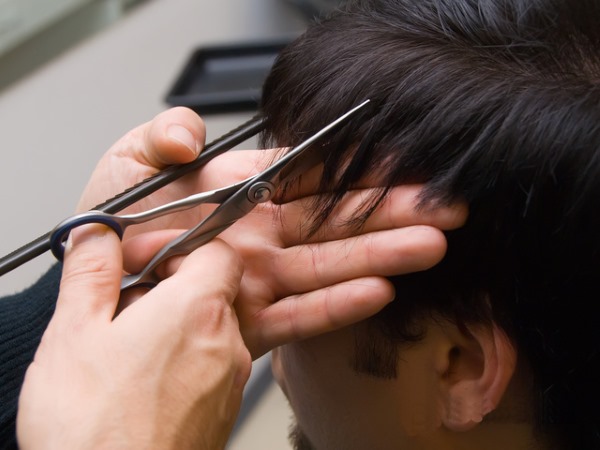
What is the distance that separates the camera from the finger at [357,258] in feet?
1.78

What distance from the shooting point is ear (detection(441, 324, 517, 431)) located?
615 millimetres

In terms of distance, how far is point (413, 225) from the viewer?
563 mm

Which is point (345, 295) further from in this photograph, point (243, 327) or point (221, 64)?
point (221, 64)

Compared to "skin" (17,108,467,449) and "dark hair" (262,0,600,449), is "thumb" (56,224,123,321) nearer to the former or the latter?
"skin" (17,108,467,449)

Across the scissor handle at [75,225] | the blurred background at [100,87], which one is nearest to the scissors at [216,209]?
the scissor handle at [75,225]

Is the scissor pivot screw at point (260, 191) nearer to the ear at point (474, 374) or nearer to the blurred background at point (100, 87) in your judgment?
the ear at point (474, 374)

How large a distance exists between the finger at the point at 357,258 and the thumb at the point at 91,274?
14 centimetres

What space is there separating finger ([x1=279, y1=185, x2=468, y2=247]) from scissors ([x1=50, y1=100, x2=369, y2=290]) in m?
0.04

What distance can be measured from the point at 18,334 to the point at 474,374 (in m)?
0.48

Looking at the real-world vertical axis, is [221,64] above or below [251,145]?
below

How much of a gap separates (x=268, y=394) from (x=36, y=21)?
0.83 metres

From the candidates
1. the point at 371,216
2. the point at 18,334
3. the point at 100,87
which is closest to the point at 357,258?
the point at 371,216

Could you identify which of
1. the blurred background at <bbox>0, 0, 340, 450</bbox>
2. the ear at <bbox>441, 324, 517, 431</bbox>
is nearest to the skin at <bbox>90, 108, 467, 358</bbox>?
the ear at <bbox>441, 324, 517, 431</bbox>

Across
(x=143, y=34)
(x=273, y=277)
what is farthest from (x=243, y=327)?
(x=143, y=34)
